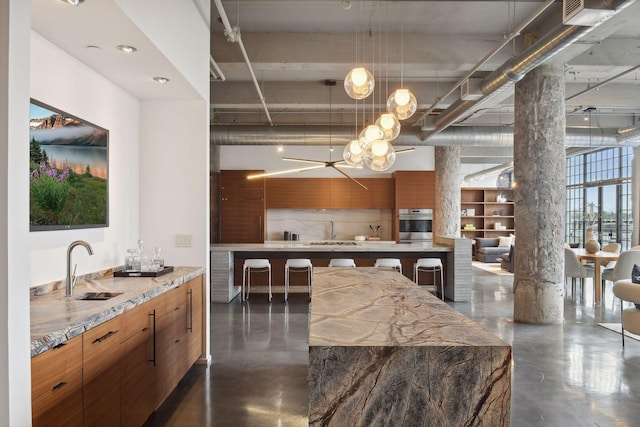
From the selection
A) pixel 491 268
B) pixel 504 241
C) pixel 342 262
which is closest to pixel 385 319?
pixel 342 262

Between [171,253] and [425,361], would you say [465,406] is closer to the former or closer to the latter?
[425,361]

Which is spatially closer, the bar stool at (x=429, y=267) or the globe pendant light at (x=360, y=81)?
the globe pendant light at (x=360, y=81)

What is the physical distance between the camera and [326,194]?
1063cm

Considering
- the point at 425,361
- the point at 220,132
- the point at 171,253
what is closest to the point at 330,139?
the point at 220,132

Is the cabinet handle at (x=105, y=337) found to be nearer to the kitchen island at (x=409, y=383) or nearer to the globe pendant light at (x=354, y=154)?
the kitchen island at (x=409, y=383)

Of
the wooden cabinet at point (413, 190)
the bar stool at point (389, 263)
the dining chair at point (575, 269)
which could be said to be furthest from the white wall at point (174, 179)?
the wooden cabinet at point (413, 190)

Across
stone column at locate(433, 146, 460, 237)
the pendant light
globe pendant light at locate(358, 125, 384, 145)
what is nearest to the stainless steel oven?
stone column at locate(433, 146, 460, 237)

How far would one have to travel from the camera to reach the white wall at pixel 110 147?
271 cm

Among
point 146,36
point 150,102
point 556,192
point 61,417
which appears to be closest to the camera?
point 61,417

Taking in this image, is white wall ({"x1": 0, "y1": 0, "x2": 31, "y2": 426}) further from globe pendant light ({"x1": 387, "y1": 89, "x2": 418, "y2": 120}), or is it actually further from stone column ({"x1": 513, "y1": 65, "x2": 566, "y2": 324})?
stone column ({"x1": 513, "y1": 65, "x2": 566, "y2": 324})

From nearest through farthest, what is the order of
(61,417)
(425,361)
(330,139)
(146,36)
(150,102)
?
1. (425,361)
2. (61,417)
3. (146,36)
4. (150,102)
5. (330,139)

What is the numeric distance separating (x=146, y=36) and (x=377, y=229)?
347 inches

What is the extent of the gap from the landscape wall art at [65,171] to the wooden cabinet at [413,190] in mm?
7856

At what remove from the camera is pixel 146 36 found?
265cm
